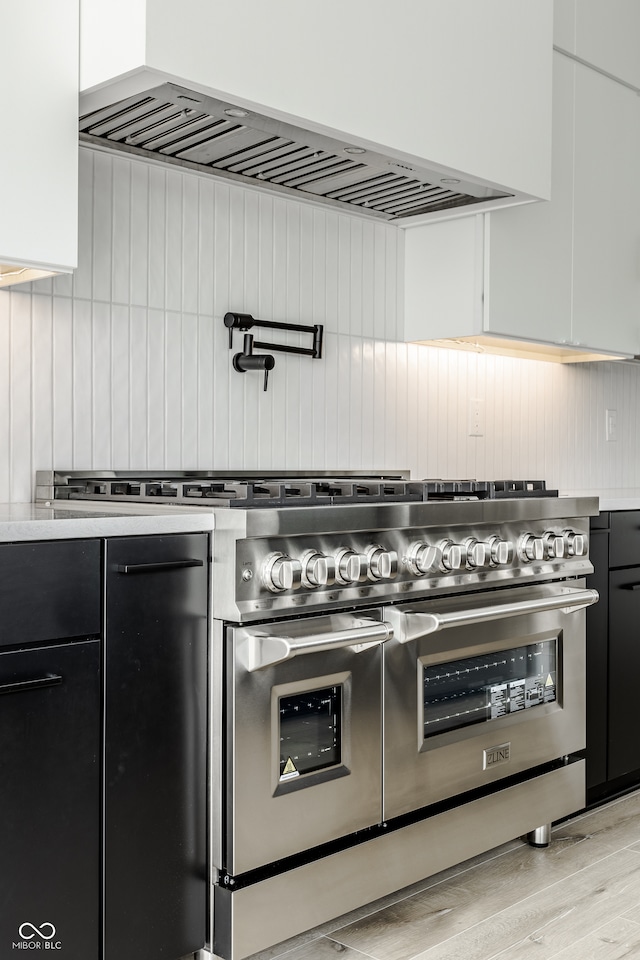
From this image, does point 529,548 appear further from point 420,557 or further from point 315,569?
point 315,569

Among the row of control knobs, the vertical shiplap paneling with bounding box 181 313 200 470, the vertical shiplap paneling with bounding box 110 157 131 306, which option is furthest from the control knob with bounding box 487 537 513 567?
the vertical shiplap paneling with bounding box 110 157 131 306

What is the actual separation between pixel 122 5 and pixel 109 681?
1.18 m

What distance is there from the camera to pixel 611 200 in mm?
3186

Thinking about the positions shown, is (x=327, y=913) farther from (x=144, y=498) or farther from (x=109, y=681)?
(x=144, y=498)

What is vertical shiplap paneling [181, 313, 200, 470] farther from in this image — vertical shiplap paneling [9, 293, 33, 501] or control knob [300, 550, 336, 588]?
control knob [300, 550, 336, 588]

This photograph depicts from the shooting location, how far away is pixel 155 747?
162 cm

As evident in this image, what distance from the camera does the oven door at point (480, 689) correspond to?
194cm

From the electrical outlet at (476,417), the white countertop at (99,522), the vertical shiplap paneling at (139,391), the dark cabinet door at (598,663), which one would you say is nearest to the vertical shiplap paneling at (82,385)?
the vertical shiplap paneling at (139,391)

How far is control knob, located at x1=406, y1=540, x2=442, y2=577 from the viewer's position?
76.7 inches

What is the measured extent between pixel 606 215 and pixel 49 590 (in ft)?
7.83

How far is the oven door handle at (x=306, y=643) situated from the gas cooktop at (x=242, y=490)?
0.24m

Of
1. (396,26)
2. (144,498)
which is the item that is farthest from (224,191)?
(144,498)

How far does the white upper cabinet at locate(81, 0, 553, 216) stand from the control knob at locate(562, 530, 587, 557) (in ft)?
2.90

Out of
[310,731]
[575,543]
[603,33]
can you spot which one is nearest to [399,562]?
[310,731]
